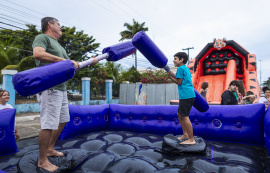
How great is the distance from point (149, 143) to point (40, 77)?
1.52 metres

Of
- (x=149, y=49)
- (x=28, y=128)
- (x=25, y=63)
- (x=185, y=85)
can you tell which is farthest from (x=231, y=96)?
(x=25, y=63)

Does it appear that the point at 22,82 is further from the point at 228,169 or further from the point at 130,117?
the point at 130,117

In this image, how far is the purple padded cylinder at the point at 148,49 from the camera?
1929 mm

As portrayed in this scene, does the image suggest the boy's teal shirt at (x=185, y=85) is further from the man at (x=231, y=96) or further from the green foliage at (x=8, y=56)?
the green foliage at (x=8, y=56)

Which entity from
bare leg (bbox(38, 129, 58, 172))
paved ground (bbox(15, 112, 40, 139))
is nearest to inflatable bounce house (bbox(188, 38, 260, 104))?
paved ground (bbox(15, 112, 40, 139))

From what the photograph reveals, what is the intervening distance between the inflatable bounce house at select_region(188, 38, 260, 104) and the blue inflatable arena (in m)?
4.48

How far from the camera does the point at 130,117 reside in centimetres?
305

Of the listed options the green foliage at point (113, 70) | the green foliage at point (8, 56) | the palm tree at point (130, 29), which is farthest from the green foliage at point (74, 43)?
the palm tree at point (130, 29)

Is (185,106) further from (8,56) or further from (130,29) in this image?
(130,29)

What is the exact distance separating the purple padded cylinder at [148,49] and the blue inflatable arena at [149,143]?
3.03ft

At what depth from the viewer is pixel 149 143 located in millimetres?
2289

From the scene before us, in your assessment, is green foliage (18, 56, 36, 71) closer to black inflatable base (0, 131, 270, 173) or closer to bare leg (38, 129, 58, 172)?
black inflatable base (0, 131, 270, 173)

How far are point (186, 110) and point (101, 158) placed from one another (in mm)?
1109

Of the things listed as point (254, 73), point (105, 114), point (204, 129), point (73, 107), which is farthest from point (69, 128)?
point (254, 73)
